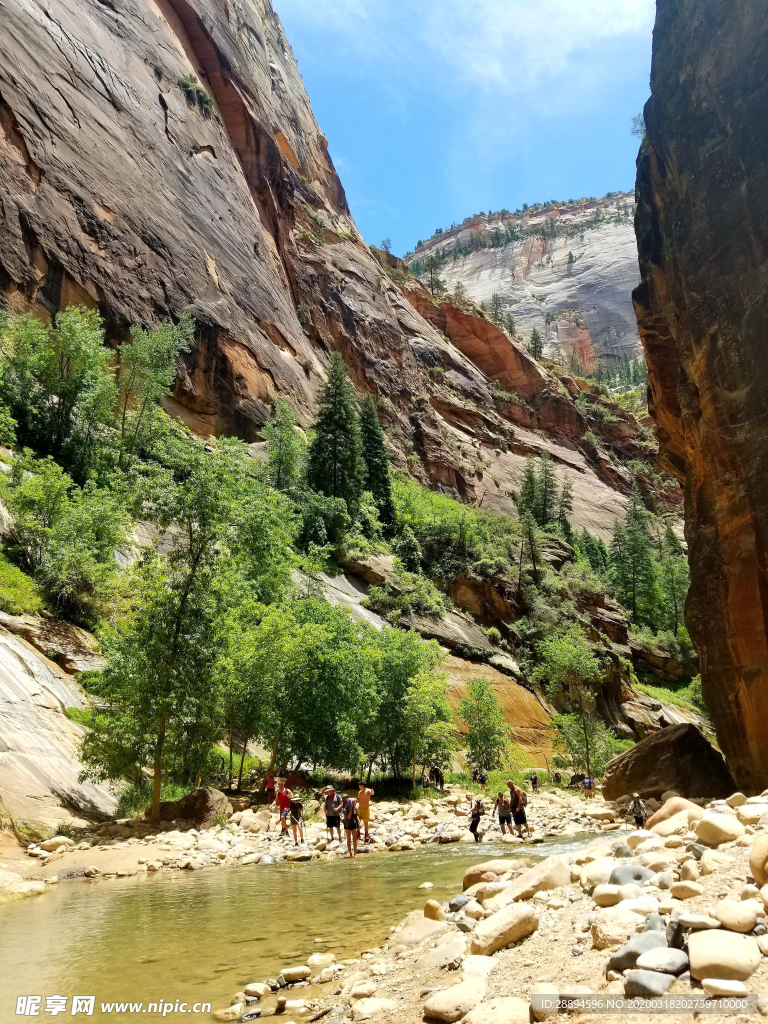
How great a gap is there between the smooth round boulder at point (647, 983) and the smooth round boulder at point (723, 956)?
0.18 m

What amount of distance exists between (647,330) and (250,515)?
60.9 feet

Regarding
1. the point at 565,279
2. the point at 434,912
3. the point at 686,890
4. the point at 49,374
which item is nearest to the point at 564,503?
the point at 49,374

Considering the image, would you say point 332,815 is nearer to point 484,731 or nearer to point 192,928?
point 192,928

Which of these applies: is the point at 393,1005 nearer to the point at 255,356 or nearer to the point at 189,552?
the point at 189,552

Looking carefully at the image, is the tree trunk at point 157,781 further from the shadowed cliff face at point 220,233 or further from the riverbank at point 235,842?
the shadowed cliff face at point 220,233

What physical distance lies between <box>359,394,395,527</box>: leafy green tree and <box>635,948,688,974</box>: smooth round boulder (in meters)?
48.2

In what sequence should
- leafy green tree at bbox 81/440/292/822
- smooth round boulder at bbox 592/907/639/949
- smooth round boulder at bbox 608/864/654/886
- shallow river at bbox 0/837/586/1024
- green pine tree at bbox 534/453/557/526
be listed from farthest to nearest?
green pine tree at bbox 534/453/557/526
leafy green tree at bbox 81/440/292/822
smooth round boulder at bbox 608/864/654/886
shallow river at bbox 0/837/586/1024
smooth round boulder at bbox 592/907/639/949

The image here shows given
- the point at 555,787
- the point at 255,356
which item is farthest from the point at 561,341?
the point at 555,787

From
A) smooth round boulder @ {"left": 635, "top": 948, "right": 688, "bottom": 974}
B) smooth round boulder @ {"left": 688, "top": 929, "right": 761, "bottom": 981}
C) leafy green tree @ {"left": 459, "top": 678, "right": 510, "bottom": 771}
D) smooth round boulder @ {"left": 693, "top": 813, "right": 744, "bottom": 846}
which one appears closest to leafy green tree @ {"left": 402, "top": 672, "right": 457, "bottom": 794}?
leafy green tree @ {"left": 459, "top": 678, "right": 510, "bottom": 771}

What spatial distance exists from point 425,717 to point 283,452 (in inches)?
948

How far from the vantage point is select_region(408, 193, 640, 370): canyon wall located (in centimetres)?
16288

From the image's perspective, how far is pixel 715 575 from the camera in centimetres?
1950

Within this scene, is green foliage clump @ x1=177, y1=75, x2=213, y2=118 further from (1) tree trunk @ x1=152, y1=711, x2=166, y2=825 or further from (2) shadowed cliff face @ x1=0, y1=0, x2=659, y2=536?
(1) tree trunk @ x1=152, y1=711, x2=166, y2=825

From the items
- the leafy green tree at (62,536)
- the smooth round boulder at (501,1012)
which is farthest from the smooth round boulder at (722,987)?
the leafy green tree at (62,536)
